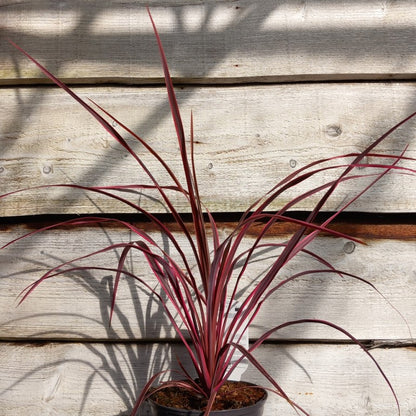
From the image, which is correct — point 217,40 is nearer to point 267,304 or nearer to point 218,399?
point 267,304

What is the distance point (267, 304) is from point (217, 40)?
706mm

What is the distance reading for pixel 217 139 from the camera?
145cm

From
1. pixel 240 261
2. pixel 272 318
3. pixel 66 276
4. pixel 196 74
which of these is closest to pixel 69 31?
pixel 196 74

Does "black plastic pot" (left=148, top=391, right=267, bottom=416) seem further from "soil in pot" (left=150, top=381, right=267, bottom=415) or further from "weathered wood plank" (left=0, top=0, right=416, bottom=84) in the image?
"weathered wood plank" (left=0, top=0, right=416, bottom=84)

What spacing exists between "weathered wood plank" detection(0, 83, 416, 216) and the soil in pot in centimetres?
46

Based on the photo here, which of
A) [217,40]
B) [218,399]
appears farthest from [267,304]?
[217,40]

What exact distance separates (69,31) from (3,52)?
7.3 inches

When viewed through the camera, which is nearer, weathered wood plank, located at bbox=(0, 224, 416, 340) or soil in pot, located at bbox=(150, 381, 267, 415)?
soil in pot, located at bbox=(150, 381, 267, 415)

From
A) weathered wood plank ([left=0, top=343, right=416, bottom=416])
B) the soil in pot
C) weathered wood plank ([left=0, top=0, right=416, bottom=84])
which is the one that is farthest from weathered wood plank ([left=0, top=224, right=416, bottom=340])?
weathered wood plank ([left=0, top=0, right=416, bottom=84])

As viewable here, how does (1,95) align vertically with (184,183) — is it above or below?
above

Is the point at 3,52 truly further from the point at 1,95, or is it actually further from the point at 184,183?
the point at 184,183

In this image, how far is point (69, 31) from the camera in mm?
1493

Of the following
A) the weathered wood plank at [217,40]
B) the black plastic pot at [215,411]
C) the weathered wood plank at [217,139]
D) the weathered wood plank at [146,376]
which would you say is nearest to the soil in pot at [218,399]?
the black plastic pot at [215,411]

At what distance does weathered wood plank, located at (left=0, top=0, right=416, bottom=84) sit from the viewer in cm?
147
